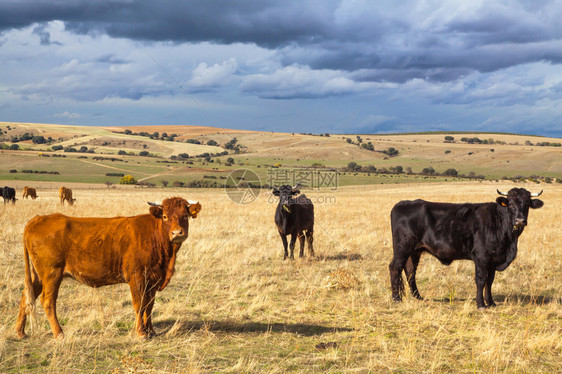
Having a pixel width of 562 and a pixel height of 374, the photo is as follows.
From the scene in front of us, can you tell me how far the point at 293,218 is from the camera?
13.8 meters

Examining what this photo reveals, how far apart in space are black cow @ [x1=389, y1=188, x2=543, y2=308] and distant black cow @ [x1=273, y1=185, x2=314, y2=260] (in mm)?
4520

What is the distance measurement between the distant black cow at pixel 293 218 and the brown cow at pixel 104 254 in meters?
7.07

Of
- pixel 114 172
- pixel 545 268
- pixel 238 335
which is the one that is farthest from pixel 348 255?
pixel 114 172

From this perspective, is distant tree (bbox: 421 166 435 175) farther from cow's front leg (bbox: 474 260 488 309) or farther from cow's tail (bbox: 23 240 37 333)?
cow's tail (bbox: 23 240 37 333)

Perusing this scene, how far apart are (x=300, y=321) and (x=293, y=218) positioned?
20.6ft

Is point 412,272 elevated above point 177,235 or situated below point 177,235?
below

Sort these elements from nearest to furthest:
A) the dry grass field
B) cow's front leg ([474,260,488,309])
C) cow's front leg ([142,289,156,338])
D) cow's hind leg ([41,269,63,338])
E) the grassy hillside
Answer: the dry grass field
cow's hind leg ([41,269,63,338])
cow's front leg ([142,289,156,338])
cow's front leg ([474,260,488,309])
the grassy hillside

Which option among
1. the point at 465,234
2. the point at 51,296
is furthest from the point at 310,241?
the point at 51,296

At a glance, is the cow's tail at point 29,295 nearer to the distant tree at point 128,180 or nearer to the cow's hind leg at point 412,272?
the cow's hind leg at point 412,272

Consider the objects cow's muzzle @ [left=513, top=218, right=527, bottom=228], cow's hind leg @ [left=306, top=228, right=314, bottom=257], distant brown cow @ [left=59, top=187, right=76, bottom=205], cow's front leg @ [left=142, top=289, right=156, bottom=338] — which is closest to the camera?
cow's front leg @ [left=142, top=289, right=156, bottom=338]

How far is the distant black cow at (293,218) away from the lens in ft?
44.7

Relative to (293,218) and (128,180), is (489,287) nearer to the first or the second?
(293,218)

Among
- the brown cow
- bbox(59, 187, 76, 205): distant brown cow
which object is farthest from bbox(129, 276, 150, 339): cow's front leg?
bbox(59, 187, 76, 205): distant brown cow

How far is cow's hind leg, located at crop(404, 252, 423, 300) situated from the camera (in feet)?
30.1
